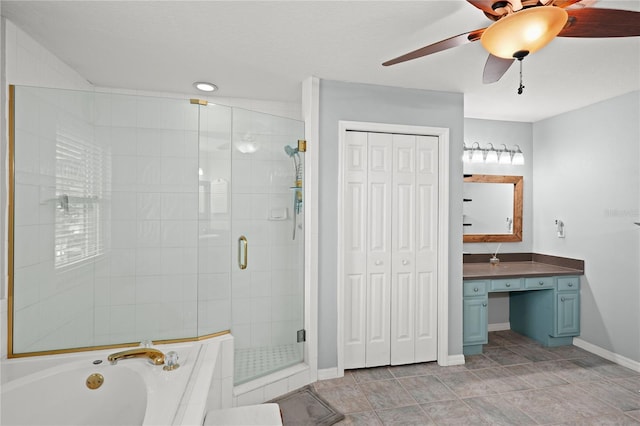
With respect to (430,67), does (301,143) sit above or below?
below

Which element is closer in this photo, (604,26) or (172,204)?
(604,26)

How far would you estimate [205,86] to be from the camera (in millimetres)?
3152

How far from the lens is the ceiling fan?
129cm

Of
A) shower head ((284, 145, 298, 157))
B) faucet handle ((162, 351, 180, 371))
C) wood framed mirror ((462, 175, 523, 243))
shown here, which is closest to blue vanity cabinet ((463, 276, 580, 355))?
wood framed mirror ((462, 175, 523, 243))

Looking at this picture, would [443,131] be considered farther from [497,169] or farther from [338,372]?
[338,372]

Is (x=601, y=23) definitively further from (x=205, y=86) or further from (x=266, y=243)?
(x=205, y=86)

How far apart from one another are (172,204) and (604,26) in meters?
2.51

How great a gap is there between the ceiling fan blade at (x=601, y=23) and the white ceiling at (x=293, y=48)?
→ 0.56 metres

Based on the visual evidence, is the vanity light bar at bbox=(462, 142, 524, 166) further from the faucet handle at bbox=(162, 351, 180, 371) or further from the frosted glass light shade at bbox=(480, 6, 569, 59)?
the faucet handle at bbox=(162, 351, 180, 371)

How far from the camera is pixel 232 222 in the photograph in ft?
8.55

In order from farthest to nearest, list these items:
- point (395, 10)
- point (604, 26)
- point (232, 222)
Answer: point (232, 222) → point (395, 10) → point (604, 26)

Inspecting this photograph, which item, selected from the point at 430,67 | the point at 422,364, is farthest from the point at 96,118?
the point at 422,364

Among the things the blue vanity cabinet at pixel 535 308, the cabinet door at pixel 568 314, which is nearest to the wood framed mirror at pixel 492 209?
the blue vanity cabinet at pixel 535 308

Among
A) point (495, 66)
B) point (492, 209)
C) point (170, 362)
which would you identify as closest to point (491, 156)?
point (492, 209)
